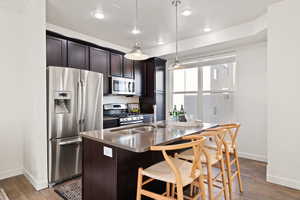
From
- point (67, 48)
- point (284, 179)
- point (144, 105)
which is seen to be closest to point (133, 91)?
point (144, 105)

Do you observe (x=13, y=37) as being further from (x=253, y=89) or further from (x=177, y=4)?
(x=253, y=89)

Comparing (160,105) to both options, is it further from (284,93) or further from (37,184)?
(37,184)

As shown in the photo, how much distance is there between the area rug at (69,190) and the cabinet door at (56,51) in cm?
208

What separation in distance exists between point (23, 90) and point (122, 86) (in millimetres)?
2047

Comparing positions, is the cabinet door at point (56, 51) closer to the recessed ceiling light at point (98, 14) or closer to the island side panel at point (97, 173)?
the recessed ceiling light at point (98, 14)

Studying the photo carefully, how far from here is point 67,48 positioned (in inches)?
128

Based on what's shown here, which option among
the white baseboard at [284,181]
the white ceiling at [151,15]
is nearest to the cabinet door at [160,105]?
the white ceiling at [151,15]

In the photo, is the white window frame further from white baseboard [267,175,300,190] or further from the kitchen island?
the kitchen island

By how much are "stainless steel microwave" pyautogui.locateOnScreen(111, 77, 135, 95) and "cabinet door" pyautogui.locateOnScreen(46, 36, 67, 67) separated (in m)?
1.19

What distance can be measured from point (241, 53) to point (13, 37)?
15.4 feet

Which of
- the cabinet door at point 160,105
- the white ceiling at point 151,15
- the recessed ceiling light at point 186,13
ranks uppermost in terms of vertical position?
the white ceiling at point 151,15

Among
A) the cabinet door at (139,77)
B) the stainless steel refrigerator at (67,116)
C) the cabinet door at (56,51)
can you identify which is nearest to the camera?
the stainless steel refrigerator at (67,116)

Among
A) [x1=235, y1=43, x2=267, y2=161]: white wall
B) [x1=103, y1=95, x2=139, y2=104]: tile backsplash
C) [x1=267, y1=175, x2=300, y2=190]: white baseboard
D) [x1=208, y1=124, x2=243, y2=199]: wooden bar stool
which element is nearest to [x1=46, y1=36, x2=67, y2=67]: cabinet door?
[x1=103, y1=95, x2=139, y2=104]: tile backsplash

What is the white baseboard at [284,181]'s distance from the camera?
8.23 feet
